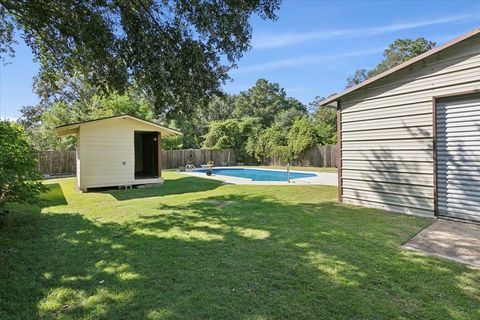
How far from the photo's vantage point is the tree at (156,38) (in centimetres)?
520

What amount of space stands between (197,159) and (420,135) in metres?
19.3

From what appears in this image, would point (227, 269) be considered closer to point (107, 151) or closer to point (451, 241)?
point (451, 241)

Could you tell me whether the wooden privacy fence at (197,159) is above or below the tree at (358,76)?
below

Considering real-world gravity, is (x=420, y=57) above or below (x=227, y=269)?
above

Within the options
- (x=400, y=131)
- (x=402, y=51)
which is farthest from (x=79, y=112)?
(x=402, y=51)

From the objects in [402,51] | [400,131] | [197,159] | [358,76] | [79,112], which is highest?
[402,51]

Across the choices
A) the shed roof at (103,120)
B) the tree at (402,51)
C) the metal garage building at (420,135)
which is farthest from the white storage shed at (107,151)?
the tree at (402,51)

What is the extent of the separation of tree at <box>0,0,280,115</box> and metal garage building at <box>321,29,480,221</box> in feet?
10.0

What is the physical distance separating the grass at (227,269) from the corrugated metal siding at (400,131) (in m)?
0.70

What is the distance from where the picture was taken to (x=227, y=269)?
11.1 feet

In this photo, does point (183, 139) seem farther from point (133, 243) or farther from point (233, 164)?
point (133, 243)

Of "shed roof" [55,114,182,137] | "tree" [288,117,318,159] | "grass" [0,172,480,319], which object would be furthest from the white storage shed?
"tree" [288,117,318,159]

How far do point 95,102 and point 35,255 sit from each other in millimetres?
19819

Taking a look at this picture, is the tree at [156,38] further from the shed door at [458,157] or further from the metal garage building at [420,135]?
the shed door at [458,157]
